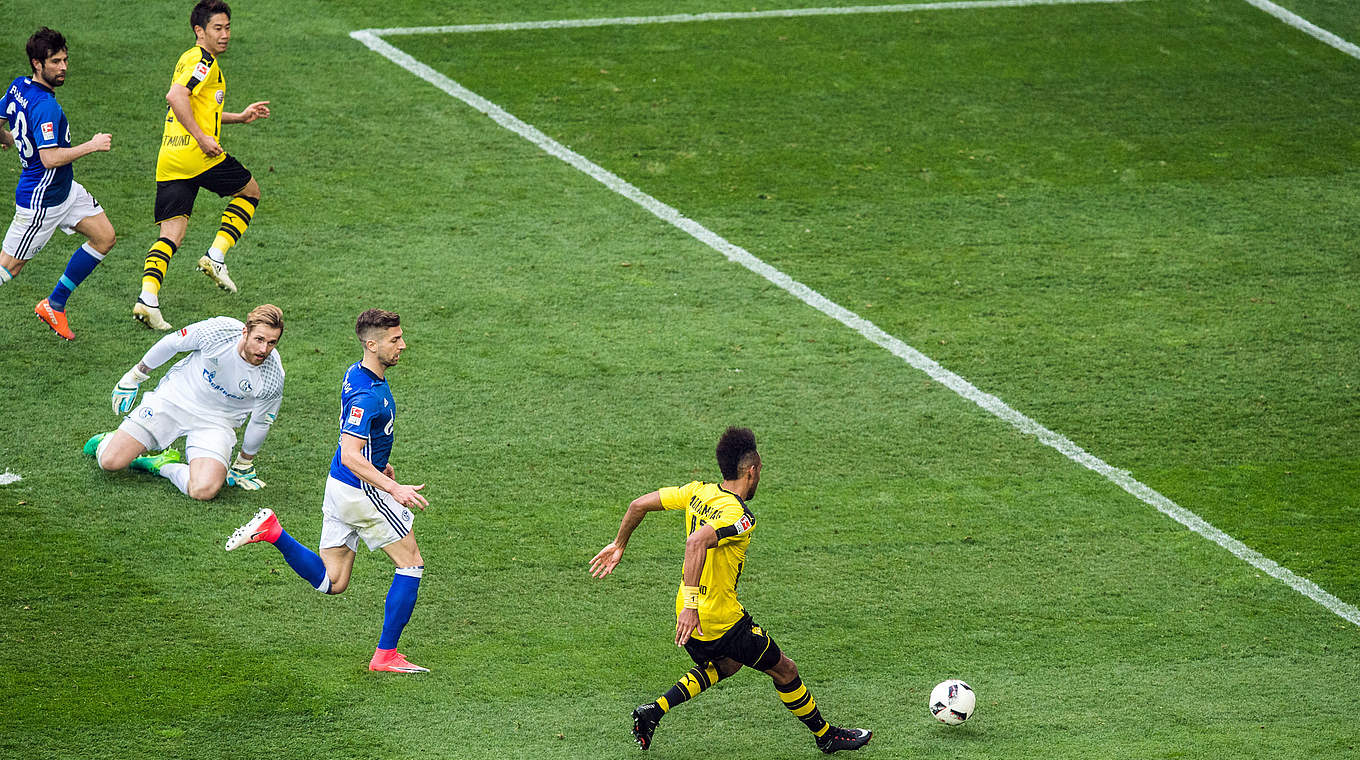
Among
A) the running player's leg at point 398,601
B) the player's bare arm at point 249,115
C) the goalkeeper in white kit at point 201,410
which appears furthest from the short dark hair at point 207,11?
the running player's leg at point 398,601

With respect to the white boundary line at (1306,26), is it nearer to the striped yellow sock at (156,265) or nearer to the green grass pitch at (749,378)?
the green grass pitch at (749,378)

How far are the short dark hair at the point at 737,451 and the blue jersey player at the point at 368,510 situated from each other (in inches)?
57.7

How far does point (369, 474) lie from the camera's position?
652 centimetres

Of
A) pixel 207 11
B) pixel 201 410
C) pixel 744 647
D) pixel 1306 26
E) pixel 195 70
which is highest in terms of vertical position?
pixel 1306 26

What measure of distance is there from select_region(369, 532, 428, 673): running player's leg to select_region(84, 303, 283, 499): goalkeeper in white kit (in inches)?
68.5

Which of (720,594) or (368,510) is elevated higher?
A: (720,594)

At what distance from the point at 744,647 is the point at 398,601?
5.89 feet

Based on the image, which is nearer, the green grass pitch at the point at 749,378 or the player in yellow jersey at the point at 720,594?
the player in yellow jersey at the point at 720,594

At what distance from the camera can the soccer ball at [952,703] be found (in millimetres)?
6730

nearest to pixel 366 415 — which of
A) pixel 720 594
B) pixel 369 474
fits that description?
pixel 369 474

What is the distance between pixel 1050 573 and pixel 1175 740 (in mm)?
1598

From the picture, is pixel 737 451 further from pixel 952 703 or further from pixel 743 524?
pixel 952 703

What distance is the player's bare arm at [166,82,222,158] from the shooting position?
9.84 meters

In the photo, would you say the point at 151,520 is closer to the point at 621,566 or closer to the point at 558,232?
the point at 621,566
